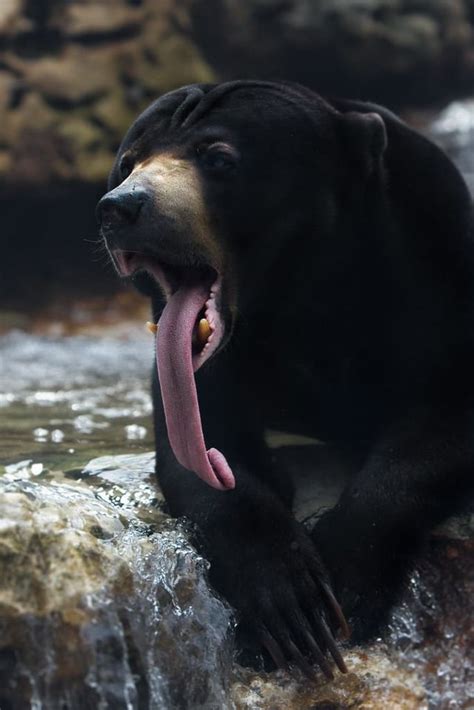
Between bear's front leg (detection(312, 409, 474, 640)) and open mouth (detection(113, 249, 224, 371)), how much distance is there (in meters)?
0.49

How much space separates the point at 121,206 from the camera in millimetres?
2334

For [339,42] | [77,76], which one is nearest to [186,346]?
[77,76]

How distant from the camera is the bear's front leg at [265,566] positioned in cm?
229

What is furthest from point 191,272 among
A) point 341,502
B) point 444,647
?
point 444,647

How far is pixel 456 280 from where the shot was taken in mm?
2830

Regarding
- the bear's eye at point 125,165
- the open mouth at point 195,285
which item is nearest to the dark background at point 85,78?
the bear's eye at point 125,165

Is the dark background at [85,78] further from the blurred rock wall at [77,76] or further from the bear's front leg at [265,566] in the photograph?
the bear's front leg at [265,566]

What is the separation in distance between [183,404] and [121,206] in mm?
450

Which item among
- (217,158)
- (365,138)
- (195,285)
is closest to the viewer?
(195,285)

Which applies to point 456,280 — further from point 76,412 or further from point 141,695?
point 76,412

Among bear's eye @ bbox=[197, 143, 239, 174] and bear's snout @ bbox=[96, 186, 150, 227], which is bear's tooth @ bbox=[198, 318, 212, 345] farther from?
bear's eye @ bbox=[197, 143, 239, 174]

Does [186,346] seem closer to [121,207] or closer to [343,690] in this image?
[121,207]

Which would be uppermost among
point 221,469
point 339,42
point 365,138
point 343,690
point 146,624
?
point 365,138

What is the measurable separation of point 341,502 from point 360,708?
1.54 ft
